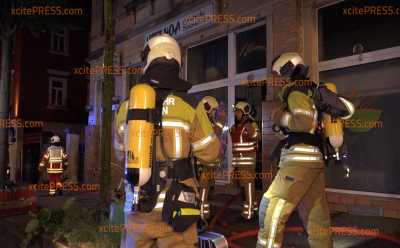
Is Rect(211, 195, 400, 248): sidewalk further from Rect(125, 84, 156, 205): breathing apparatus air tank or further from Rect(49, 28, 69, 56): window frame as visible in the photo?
Rect(49, 28, 69, 56): window frame

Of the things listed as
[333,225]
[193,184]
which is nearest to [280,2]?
[333,225]

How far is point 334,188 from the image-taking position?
707 centimetres

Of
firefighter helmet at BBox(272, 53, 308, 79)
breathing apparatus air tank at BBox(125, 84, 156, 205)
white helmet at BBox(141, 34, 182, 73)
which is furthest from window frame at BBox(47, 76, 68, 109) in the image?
breathing apparatus air tank at BBox(125, 84, 156, 205)

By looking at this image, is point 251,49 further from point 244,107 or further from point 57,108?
point 57,108

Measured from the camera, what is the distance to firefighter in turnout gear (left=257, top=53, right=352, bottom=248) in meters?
3.37

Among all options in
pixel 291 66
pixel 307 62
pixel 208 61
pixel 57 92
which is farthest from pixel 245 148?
pixel 57 92

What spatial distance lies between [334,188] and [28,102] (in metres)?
18.5

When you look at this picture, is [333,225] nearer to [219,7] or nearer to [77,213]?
[77,213]

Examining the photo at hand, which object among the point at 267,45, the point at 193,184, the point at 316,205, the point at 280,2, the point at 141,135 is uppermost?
the point at 280,2

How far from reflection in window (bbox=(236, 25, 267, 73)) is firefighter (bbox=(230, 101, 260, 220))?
249 centimetres

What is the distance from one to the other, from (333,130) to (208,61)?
24.0 feet

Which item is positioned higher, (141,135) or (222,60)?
(222,60)

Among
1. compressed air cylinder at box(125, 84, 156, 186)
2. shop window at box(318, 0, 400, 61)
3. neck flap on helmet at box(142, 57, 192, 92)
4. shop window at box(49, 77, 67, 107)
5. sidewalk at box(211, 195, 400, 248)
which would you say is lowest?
sidewalk at box(211, 195, 400, 248)

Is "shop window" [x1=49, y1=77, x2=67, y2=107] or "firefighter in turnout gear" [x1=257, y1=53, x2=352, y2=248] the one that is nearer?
"firefighter in turnout gear" [x1=257, y1=53, x2=352, y2=248]
